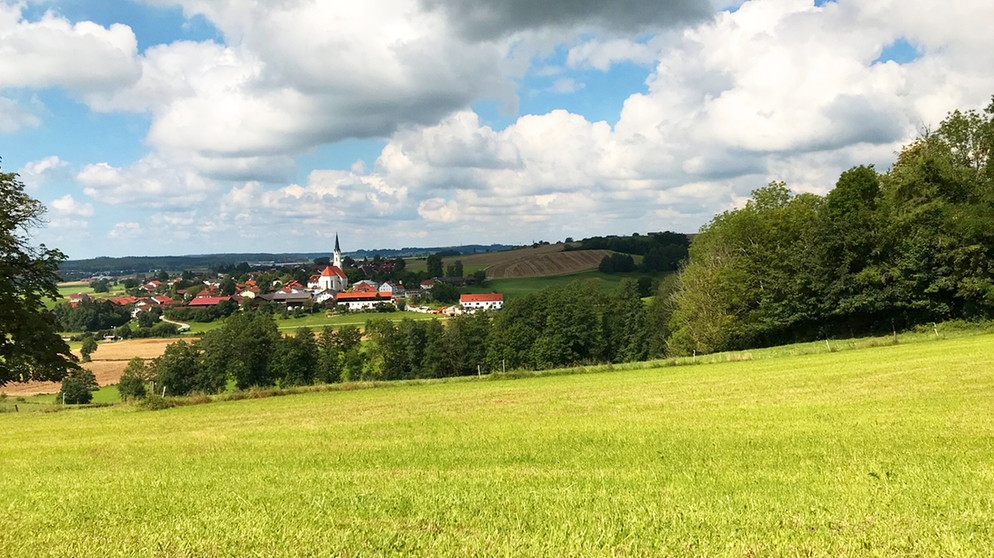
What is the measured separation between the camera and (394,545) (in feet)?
18.9

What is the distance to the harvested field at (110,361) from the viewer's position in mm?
77500

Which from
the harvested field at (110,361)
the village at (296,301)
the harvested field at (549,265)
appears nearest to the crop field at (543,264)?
the harvested field at (549,265)

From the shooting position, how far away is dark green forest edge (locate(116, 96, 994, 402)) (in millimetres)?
49938

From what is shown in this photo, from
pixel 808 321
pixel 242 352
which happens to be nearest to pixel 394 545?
pixel 808 321

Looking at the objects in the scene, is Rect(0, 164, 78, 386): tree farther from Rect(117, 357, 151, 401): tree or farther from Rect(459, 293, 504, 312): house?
Rect(459, 293, 504, 312): house

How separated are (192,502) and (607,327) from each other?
90.0m

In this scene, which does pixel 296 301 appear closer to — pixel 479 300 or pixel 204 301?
pixel 204 301

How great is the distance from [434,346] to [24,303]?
64.9 metres

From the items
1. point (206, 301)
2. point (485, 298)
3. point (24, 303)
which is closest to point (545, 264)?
point (485, 298)

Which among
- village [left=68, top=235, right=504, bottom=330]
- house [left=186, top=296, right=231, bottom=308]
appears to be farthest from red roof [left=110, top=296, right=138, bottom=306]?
house [left=186, top=296, right=231, bottom=308]

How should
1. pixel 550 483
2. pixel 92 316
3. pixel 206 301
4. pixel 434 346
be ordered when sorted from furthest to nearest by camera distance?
pixel 206 301, pixel 92 316, pixel 434 346, pixel 550 483

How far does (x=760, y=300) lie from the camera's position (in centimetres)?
6069

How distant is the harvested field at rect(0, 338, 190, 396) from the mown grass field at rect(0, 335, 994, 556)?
72.2m

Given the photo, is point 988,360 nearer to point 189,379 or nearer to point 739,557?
point 739,557
